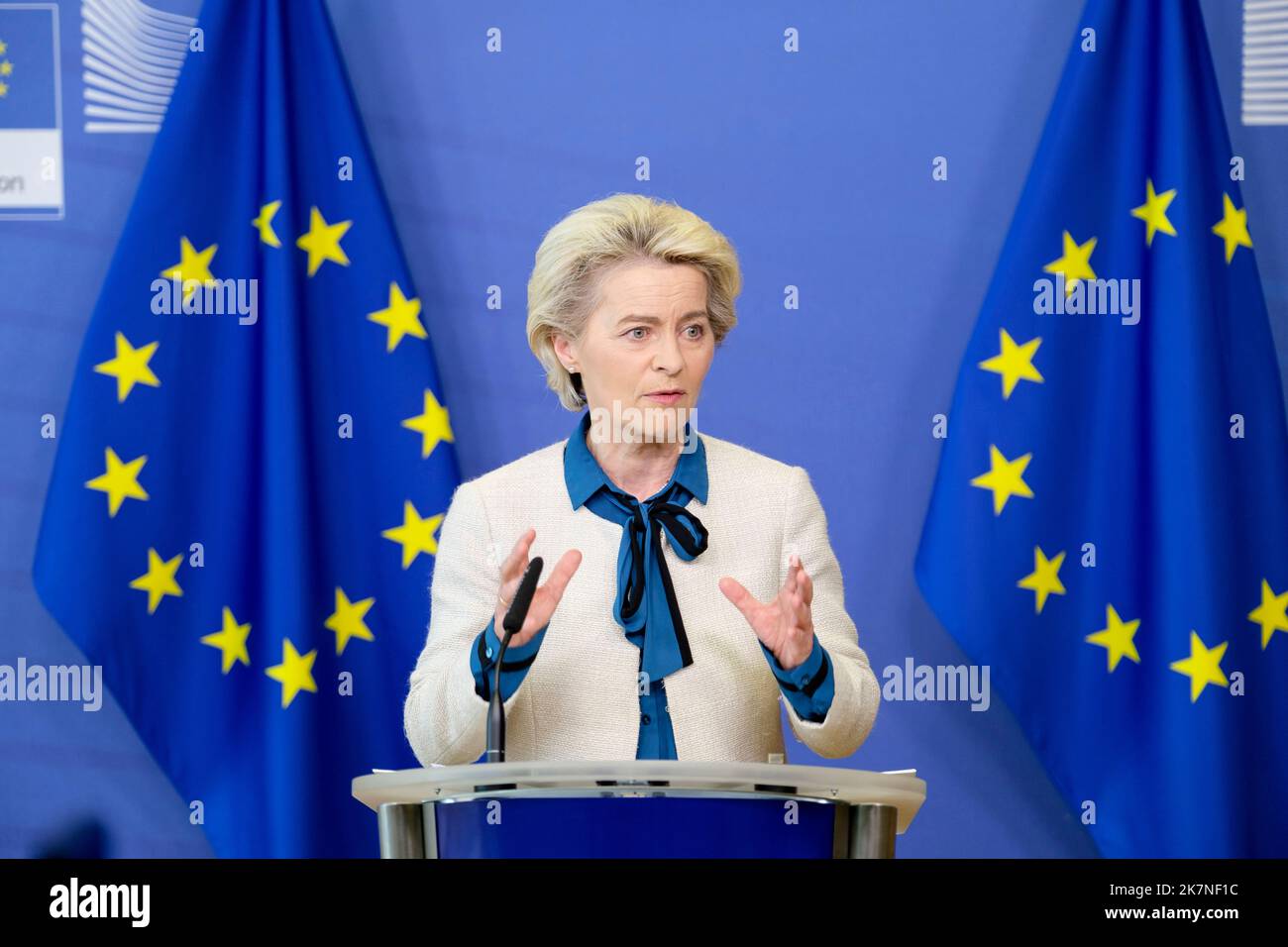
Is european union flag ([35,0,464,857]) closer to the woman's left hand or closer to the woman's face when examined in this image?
the woman's face

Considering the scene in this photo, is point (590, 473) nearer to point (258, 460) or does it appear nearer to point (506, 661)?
point (506, 661)

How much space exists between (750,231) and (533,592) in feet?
5.47

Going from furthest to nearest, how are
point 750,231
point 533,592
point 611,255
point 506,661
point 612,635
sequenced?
point 750,231, point 611,255, point 612,635, point 506,661, point 533,592

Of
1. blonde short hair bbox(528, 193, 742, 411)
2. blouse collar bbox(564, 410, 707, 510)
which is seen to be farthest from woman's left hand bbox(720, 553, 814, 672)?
blonde short hair bbox(528, 193, 742, 411)

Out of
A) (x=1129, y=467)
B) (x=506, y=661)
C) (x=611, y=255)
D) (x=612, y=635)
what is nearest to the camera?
(x=506, y=661)

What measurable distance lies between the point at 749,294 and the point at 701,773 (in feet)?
6.28

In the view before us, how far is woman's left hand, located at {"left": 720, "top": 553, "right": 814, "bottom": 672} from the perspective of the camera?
205cm

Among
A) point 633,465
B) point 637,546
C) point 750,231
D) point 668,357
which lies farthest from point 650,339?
point 750,231

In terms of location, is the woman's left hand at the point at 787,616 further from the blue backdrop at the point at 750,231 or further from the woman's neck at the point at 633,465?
the blue backdrop at the point at 750,231

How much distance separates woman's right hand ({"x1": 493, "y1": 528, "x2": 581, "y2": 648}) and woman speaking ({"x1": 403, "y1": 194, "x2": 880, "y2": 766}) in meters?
0.14

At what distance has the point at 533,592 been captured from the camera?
6.51ft

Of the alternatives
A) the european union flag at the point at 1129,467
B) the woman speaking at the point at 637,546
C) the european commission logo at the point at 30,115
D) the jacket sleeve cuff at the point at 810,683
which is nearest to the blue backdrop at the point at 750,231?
the european commission logo at the point at 30,115

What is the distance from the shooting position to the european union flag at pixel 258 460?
3299 millimetres

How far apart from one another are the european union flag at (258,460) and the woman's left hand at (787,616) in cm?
140
